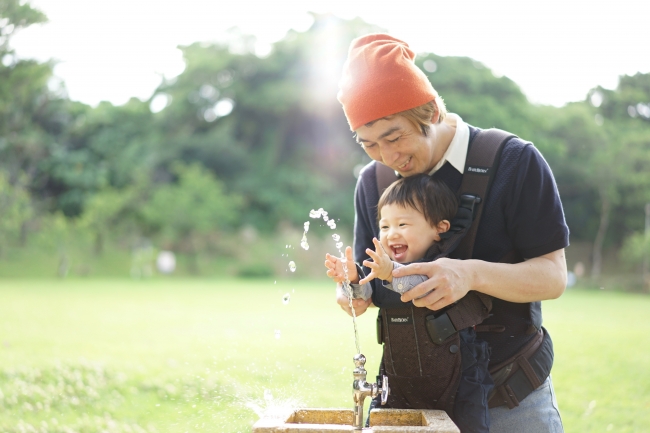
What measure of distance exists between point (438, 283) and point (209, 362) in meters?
8.75

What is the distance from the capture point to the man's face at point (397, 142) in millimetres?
2662

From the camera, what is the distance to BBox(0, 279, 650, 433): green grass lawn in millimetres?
7031

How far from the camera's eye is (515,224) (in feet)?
8.51

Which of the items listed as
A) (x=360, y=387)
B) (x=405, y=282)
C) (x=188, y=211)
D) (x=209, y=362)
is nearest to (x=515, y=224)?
(x=405, y=282)

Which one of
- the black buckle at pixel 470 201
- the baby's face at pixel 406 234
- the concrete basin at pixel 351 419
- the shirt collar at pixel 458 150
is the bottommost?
the concrete basin at pixel 351 419

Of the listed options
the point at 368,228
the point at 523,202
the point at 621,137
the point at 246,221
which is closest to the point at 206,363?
the point at 368,228

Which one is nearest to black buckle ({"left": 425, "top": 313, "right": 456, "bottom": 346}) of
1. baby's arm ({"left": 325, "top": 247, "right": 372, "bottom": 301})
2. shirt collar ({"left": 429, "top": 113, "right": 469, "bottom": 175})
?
baby's arm ({"left": 325, "top": 247, "right": 372, "bottom": 301})

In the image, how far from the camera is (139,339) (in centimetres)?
1271

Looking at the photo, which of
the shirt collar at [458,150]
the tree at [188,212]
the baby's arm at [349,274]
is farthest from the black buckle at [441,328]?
the tree at [188,212]

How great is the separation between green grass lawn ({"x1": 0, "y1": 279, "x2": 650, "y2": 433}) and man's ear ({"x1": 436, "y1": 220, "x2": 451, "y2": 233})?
805 mm

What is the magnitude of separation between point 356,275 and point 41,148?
1489 inches

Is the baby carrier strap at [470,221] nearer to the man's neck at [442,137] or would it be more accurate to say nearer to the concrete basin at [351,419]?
the man's neck at [442,137]

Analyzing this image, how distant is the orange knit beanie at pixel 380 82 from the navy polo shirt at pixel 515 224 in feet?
1.04

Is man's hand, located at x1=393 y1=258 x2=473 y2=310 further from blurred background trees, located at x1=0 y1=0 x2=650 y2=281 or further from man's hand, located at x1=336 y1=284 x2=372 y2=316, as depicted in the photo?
blurred background trees, located at x1=0 y1=0 x2=650 y2=281
